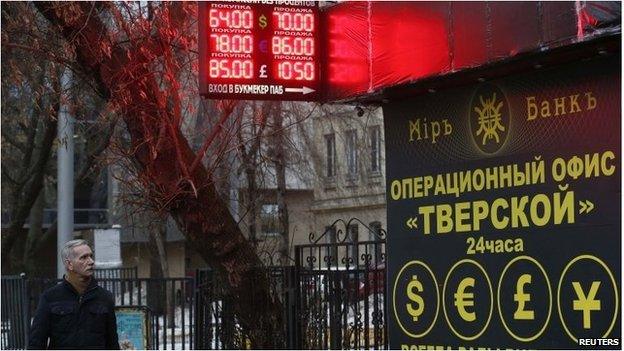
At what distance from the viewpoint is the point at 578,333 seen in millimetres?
8617

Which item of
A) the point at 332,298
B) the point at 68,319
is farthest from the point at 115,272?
the point at 68,319

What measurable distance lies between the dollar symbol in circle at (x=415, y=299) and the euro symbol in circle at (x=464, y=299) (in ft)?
1.80

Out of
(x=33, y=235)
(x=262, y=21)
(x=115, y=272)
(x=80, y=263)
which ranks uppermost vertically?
(x=262, y=21)

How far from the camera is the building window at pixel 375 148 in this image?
3544cm

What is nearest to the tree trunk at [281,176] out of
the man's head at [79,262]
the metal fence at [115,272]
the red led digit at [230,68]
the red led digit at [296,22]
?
the metal fence at [115,272]

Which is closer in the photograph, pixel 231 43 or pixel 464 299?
pixel 464 299

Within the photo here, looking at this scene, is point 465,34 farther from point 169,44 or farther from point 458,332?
point 169,44

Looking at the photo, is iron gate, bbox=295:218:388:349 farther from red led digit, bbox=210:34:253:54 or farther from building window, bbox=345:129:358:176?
building window, bbox=345:129:358:176

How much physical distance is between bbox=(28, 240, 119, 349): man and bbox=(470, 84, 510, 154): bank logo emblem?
11.3 ft

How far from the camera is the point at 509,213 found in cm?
925

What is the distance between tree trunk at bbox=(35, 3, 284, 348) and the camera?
12906 mm

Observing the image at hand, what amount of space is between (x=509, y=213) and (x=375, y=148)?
28.2 meters

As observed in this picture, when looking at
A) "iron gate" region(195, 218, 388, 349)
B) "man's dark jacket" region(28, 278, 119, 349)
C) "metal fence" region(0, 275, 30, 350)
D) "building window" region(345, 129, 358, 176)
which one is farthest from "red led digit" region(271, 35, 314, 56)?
"building window" region(345, 129, 358, 176)

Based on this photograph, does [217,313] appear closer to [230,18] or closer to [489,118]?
[230,18]
